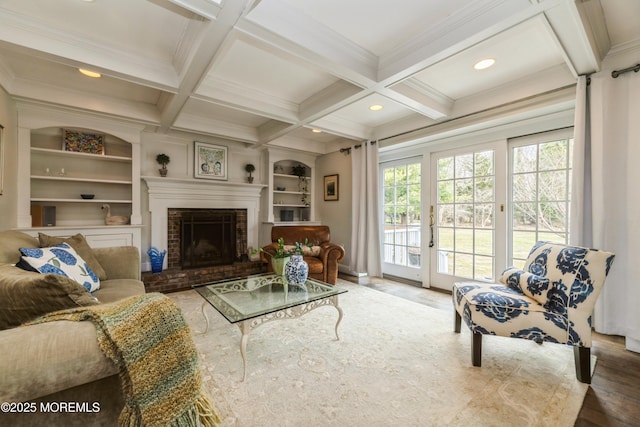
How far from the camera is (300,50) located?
194 centimetres

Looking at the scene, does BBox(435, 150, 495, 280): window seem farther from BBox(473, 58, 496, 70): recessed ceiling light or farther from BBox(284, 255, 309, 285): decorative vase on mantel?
BBox(284, 255, 309, 285): decorative vase on mantel

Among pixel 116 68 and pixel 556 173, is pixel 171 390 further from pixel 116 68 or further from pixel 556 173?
pixel 556 173

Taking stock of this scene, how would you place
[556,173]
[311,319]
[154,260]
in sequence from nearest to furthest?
[311,319], [556,173], [154,260]

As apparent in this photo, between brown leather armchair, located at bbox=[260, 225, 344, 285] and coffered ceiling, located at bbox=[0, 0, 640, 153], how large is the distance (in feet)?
5.71

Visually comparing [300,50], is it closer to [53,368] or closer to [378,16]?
→ [378,16]

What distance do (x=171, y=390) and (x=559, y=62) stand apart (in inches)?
139

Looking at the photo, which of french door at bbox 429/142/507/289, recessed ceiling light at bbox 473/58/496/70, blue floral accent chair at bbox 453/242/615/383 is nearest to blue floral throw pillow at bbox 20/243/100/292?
blue floral accent chair at bbox 453/242/615/383

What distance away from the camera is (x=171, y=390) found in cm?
84

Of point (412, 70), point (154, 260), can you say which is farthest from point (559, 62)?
point (154, 260)

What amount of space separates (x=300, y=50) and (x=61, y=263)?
7.21ft

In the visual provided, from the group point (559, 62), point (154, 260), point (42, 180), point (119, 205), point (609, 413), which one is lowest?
point (609, 413)

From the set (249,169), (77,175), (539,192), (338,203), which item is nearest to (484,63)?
(539,192)

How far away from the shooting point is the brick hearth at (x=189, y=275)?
3420mm

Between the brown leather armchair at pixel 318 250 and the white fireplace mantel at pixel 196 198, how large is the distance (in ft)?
2.54
